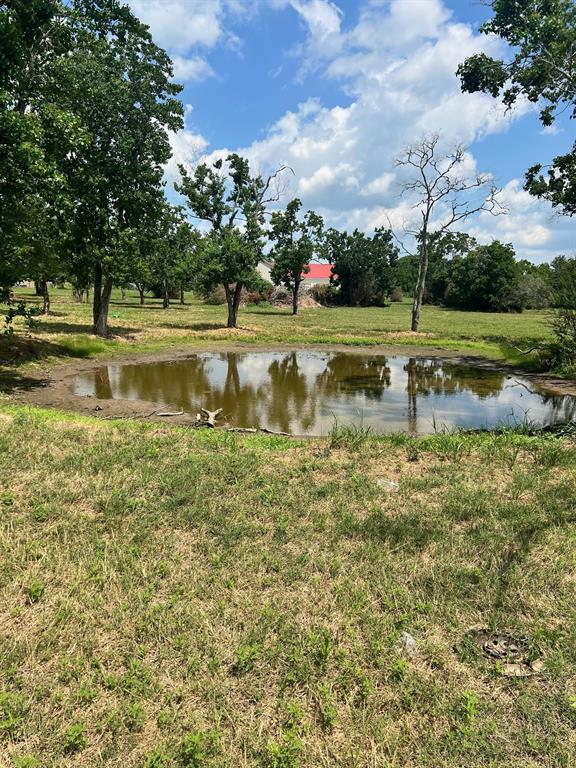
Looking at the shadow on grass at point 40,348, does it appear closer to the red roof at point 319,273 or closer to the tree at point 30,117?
the tree at point 30,117

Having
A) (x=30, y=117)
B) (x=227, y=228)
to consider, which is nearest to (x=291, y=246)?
(x=227, y=228)

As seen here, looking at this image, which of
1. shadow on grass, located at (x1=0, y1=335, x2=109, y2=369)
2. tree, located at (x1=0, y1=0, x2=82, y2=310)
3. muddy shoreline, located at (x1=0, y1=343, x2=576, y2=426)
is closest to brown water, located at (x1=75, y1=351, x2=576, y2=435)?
muddy shoreline, located at (x1=0, y1=343, x2=576, y2=426)

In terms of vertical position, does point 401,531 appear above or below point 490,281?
below

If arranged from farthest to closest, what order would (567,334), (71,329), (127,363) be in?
(71,329)
(127,363)
(567,334)

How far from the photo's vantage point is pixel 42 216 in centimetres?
1523

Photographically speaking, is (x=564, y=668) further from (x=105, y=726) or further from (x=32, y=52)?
(x=32, y=52)

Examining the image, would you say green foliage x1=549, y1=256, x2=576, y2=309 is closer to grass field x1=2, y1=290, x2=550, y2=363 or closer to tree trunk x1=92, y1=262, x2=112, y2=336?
grass field x1=2, y1=290, x2=550, y2=363

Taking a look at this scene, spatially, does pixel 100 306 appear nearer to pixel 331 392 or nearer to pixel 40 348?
pixel 40 348

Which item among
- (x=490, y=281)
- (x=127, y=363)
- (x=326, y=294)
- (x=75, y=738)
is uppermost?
(x=490, y=281)

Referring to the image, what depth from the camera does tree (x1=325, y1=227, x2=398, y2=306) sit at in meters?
63.3

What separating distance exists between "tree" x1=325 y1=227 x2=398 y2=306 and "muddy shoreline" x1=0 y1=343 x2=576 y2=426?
40.7 m

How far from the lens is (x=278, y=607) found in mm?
4023

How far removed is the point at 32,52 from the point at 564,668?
15.8 m

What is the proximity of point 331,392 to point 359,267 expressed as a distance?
170 feet
